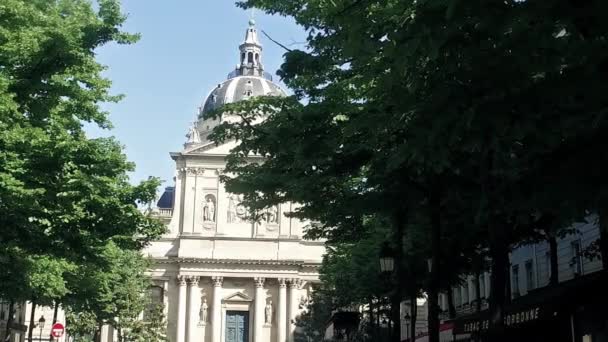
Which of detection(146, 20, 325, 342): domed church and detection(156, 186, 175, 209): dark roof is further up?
detection(156, 186, 175, 209): dark roof

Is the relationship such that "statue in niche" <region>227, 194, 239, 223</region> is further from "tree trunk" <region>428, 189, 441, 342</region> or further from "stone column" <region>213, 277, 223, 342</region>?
"tree trunk" <region>428, 189, 441, 342</region>

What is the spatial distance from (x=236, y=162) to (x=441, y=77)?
1345cm

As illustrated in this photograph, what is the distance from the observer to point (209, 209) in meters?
87.3

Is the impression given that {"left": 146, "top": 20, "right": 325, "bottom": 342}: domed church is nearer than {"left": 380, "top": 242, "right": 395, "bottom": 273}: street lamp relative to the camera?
No

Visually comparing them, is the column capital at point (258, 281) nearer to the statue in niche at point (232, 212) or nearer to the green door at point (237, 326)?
the green door at point (237, 326)

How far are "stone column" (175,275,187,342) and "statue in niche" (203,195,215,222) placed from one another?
23.9 feet

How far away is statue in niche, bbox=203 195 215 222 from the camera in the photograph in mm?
87062

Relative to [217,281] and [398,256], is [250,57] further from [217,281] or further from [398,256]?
[398,256]

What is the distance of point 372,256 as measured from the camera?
118 ft

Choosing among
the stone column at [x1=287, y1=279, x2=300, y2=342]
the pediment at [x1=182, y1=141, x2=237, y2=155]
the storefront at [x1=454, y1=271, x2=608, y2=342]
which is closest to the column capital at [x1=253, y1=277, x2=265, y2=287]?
the stone column at [x1=287, y1=279, x2=300, y2=342]

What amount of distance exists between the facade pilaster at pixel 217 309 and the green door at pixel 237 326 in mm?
1479

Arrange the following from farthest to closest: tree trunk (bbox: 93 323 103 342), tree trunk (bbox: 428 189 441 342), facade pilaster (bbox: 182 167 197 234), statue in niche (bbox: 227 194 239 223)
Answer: statue in niche (bbox: 227 194 239 223) < facade pilaster (bbox: 182 167 197 234) < tree trunk (bbox: 93 323 103 342) < tree trunk (bbox: 428 189 441 342)

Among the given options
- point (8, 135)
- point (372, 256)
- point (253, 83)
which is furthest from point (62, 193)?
point (253, 83)

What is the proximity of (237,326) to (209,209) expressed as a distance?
1394 centimetres
